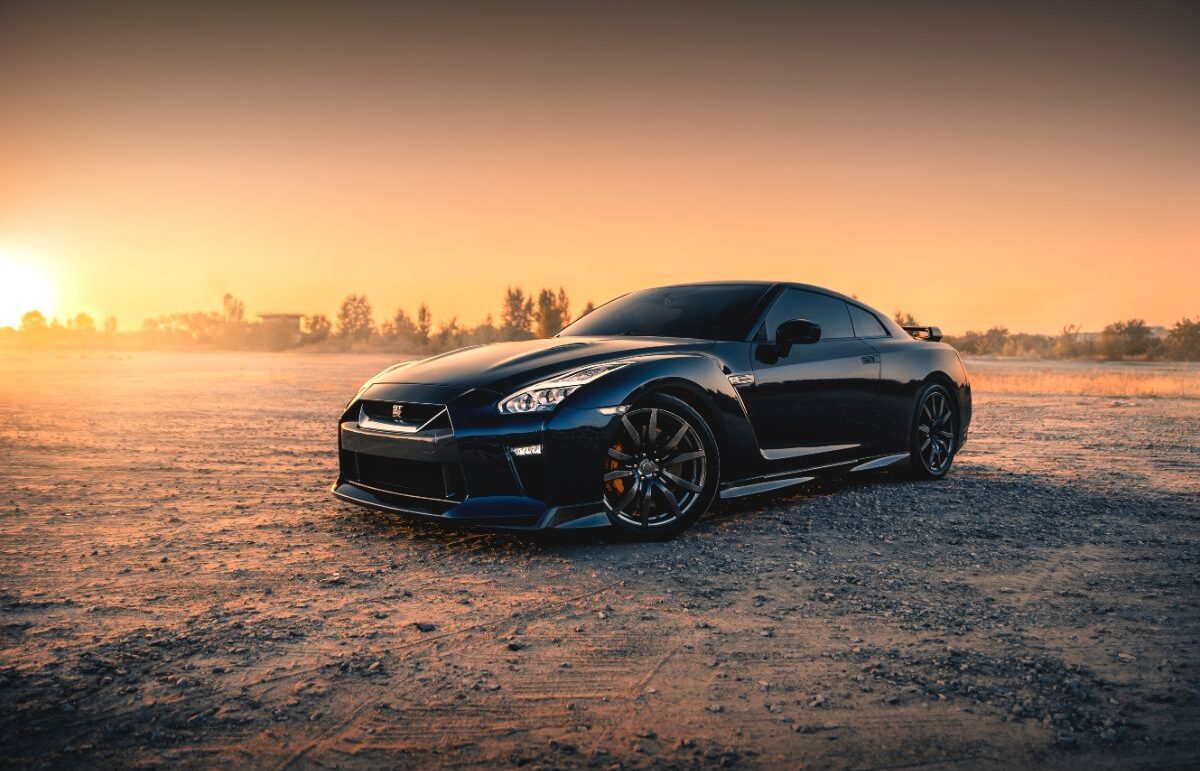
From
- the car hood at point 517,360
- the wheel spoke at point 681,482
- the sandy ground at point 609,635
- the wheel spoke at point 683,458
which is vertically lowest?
the sandy ground at point 609,635

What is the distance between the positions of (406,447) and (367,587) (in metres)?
0.92

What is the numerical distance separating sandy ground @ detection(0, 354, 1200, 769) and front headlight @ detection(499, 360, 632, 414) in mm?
784

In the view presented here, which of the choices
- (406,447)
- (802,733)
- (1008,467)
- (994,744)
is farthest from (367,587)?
(1008,467)

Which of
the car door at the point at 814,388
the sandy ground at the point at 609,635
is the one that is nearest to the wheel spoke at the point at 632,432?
the sandy ground at the point at 609,635

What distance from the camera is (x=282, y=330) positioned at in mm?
80750

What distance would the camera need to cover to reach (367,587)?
384cm

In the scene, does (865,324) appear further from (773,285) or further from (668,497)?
(668,497)

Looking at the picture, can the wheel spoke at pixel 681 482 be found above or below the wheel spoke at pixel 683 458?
below

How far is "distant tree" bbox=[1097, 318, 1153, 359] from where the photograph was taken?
38.0 meters

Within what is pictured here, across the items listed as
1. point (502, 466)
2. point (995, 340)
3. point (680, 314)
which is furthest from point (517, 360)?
point (995, 340)

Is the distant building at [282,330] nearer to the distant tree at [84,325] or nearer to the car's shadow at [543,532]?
the distant tree at [84,325]

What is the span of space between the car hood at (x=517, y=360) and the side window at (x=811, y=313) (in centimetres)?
70

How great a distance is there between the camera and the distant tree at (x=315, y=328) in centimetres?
Answer: 7612

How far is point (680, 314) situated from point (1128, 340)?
39.7 m
